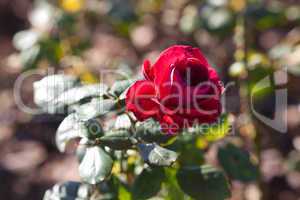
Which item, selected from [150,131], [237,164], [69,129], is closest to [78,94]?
[69,129]

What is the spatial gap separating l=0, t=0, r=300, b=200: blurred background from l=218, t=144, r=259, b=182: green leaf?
24mm

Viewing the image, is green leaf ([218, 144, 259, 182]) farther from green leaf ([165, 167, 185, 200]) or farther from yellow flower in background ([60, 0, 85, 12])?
yellow flower in background ([60, 0, 85, 12])

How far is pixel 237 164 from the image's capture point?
146cm

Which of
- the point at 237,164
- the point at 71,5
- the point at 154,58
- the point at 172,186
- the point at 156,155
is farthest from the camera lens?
the point at 154,58

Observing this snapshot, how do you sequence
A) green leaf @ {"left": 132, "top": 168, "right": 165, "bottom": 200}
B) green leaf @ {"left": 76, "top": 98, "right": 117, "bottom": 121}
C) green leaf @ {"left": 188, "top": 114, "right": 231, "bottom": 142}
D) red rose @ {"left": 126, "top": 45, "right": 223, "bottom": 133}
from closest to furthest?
red rose @ {"left": 126, "top": 45, "right": 223, "bottom": 133} < green leaf @ {"left": 76, "top": 98, "right": 117, "bottom": 121} < green leaf @ {"left": 132, "top": 168, "right": 165, "bottom": 200} < green leaf @ {"left": 188, "top": 114, "right": 231, "bottom": 142}

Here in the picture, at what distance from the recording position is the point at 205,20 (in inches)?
78.4

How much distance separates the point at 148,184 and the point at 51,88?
0.31 meters

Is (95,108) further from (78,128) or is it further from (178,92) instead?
(178,92)

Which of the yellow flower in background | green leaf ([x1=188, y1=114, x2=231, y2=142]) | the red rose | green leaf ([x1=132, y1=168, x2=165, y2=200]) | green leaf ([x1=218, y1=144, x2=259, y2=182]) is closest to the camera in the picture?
the red rose

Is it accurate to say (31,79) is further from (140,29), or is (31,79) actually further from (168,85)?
(168,85)

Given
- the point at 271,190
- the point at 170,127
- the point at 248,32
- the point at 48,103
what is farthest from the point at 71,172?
the point at 170,127

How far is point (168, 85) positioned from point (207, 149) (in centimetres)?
68

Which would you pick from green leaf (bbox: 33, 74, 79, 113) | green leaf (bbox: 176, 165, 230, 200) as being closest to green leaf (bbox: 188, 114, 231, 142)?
green leaf (bbox: 176, 165, 230, 200)

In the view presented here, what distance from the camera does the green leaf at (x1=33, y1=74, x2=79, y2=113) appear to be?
1271mm
